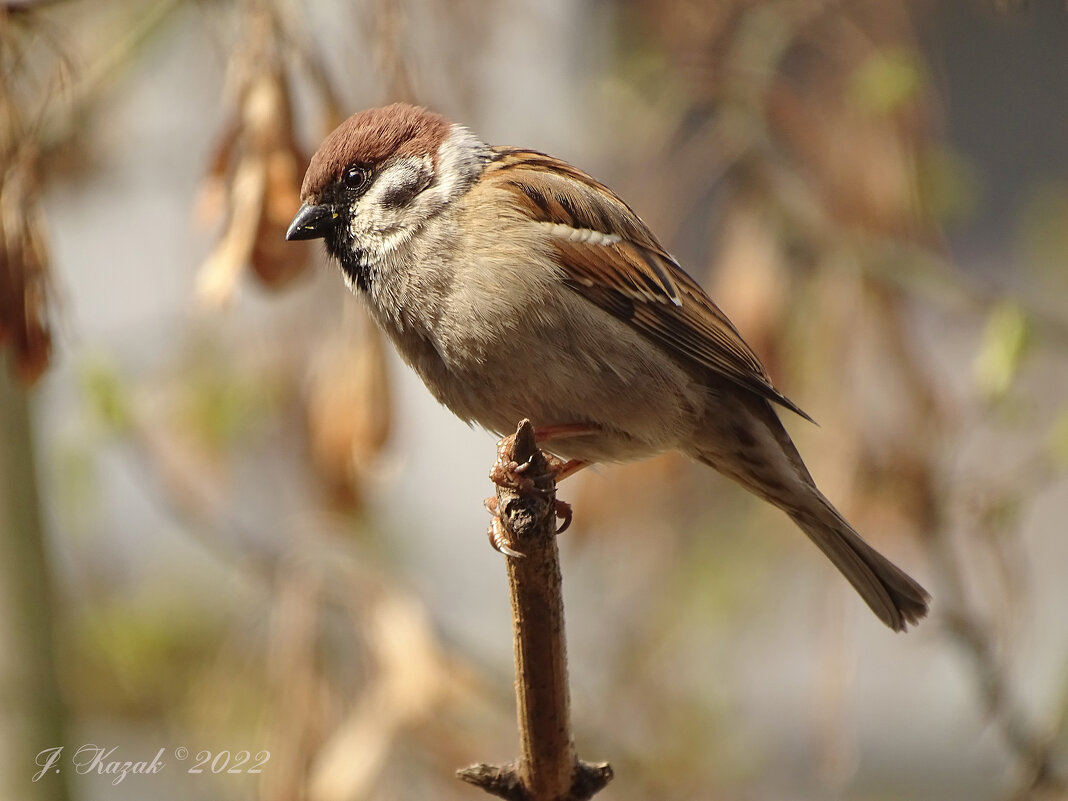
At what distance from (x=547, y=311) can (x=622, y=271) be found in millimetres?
255

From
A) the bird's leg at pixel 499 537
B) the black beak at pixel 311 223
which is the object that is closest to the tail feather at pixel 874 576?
the bird's leg at pixel 499 537

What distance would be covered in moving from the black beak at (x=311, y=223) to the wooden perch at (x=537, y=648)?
28.5 inches

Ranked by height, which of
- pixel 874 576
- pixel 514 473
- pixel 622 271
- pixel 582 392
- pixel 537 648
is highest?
pixel 622 271

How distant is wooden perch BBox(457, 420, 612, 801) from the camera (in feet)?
5.89

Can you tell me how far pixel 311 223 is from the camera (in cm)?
237

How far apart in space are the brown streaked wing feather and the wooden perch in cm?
62

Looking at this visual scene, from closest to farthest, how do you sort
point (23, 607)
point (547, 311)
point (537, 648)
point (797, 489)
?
point (537, 648), point (547, 311), point (797, 489), point (23, 607)

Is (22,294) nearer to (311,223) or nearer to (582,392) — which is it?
(311,223)

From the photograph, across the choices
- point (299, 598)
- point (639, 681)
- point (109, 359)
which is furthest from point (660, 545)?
point (109, 359)

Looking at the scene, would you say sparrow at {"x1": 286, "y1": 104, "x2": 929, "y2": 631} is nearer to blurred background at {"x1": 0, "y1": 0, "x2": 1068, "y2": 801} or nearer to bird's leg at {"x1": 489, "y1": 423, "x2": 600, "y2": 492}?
bird's leg at {"x1": 489, "y1": 423, "x2": 600, "y2": 492}

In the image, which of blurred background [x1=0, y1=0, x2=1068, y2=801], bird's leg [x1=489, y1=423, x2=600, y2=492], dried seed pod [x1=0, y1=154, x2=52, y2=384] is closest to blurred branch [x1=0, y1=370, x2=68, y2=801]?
blurred background [x1=0, y1=0, x2=1068, y2=801]

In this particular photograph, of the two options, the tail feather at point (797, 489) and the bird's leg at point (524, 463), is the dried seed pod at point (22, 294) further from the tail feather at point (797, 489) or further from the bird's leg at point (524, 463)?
the tail feather at point (797, 489)

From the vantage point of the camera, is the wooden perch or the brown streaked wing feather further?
the brown streaked wing feather

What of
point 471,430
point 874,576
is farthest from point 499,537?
point 471,430
